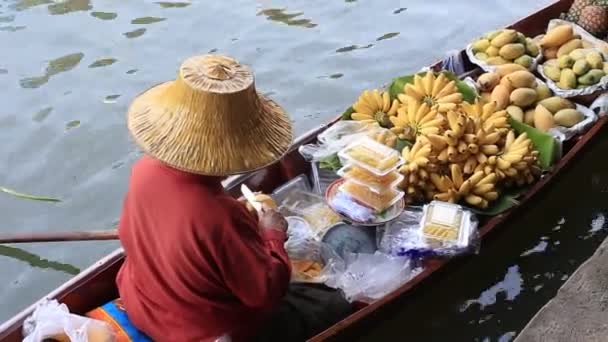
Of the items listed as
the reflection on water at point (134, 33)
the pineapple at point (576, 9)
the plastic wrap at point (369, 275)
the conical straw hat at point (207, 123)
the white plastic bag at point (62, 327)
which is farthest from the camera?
the reflection on water at point (134, 33)

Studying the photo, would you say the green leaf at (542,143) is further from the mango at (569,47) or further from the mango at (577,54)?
the mango at (569,47)

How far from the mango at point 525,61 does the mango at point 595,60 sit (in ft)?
1.09

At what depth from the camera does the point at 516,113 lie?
13.4 feet

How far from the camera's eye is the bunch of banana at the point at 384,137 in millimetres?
3623

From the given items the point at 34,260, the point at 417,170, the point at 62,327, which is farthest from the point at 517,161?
the point at 34,260

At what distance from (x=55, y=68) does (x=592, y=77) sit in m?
3.69

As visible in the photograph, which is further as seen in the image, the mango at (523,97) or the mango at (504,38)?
the mango at (504,38)

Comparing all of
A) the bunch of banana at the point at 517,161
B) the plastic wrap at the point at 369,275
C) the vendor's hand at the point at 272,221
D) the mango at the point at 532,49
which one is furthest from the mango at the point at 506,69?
the vendor's hand at the point at 272,221

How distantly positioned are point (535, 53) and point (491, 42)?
0.93ft

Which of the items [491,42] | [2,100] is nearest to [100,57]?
[2,100]

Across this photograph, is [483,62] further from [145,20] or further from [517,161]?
[145,20]

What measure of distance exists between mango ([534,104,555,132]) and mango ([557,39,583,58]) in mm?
682

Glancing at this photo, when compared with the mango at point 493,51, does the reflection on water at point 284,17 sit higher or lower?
lower

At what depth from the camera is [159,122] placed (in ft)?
7.19
